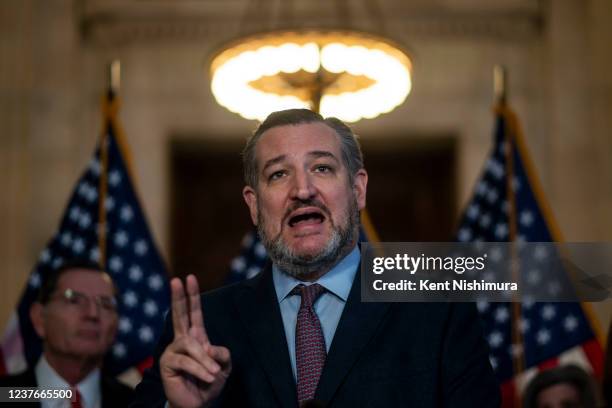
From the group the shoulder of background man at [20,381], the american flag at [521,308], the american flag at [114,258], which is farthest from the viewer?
the american flag at [114,258]

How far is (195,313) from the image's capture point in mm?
2135

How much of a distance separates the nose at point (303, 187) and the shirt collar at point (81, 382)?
5.08 feet

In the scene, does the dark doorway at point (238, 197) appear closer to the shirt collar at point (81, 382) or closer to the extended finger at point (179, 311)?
the shirt collar at point (81, 382)

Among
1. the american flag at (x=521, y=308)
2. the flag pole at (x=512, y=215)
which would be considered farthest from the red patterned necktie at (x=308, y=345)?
the flag pole at (x=512, y=215)

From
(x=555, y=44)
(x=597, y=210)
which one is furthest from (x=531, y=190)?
(x=555, y=44)

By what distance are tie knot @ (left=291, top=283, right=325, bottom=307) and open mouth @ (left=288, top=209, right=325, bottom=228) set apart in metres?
0.15

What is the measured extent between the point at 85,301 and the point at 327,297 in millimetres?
1731

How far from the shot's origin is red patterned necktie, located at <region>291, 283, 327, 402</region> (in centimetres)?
228

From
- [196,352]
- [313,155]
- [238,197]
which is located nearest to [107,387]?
[313,155]

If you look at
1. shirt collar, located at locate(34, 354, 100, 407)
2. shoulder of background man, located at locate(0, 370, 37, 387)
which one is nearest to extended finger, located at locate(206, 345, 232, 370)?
shoulder of background man, located at locate(0, 370, 37, 387)

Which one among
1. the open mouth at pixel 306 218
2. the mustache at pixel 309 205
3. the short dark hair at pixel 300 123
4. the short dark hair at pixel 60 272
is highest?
the short dark hair at pixel 60 272

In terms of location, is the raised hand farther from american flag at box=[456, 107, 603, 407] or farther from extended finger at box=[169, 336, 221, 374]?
american flag at box=[456, 107, 603, 407]

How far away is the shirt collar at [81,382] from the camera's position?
361 centimetres

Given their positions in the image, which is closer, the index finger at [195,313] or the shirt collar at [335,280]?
the index finger at [195,313]
